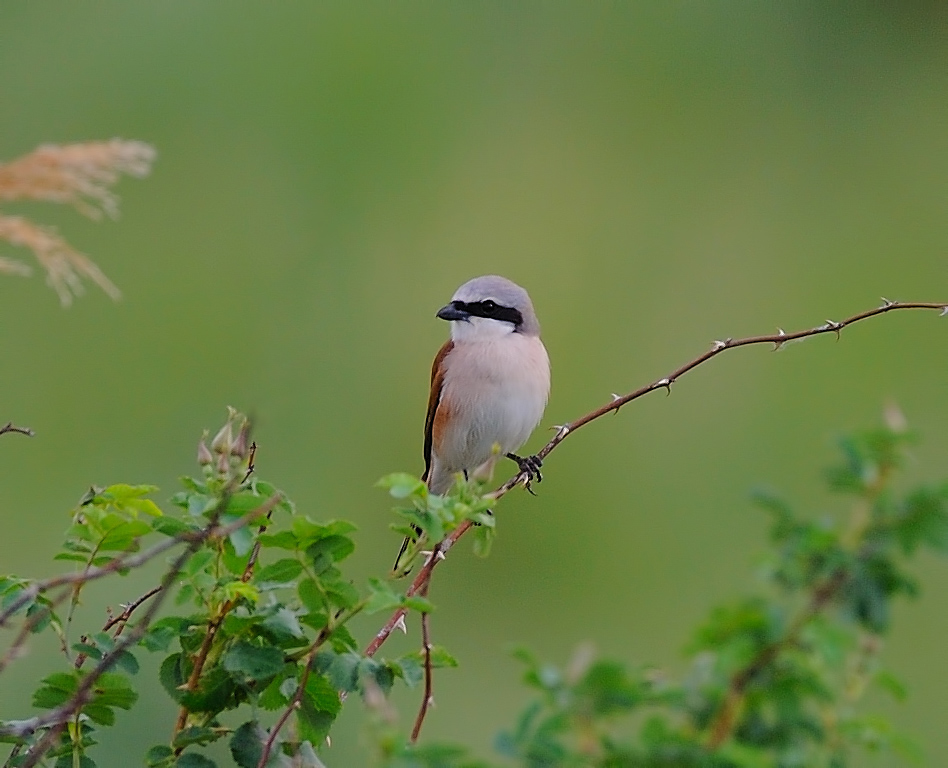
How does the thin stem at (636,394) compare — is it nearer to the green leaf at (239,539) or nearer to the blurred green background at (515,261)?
the green leaf at (239,539)

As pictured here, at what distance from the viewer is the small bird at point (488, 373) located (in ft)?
11.0

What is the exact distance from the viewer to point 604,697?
2.41ft

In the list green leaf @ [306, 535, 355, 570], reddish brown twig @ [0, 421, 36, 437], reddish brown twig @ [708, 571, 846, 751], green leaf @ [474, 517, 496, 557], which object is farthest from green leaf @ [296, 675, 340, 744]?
reddish brown twig @ [708, 571, 846, 751]

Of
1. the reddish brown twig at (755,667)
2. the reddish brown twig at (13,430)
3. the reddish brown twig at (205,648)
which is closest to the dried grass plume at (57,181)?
the reddish brown twig at (13,430)

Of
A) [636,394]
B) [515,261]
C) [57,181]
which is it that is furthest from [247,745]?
[515,261]

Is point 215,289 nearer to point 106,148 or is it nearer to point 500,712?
point 500,712

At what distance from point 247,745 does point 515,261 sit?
146 inches

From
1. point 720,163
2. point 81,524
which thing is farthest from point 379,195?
point 81,524

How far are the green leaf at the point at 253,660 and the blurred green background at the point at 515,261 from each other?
2.39 metres

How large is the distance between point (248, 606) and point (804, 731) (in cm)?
64

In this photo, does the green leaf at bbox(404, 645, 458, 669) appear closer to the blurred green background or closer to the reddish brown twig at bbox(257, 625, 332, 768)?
the reddish brown twig at bbox(257, 625, 332, 768)

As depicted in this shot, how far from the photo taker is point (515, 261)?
478 cm

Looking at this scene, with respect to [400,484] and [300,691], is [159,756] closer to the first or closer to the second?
[300,691]

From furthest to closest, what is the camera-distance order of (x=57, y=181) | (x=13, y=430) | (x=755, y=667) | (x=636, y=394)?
(x=636, y=394), (x=13, y=430), (x=57, y=181), (x=755, y=667)
